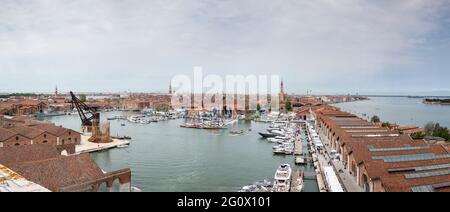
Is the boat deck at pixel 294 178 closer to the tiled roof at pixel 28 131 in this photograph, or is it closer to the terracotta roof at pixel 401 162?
the terracotta roof at pixel 401 162

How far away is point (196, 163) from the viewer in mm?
6758

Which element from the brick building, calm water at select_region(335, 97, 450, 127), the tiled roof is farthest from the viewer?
calm water at select_region(335, 97, 450, 127)

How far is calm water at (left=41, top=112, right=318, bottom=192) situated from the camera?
525 centimetres

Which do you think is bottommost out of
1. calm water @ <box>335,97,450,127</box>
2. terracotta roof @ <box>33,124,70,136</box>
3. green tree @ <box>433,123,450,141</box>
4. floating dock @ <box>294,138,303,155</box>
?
calm water @ <box>335,97,450,127</box>

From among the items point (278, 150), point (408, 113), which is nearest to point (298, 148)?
point (278, 150)

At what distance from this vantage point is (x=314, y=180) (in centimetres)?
573

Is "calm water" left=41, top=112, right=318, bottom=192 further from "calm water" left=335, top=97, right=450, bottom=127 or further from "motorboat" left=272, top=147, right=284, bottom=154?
"calm water" left=335, top=97, right=450, bottom=127

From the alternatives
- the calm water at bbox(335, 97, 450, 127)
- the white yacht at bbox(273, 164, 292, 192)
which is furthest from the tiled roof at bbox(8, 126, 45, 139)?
the calm water at bbox(335, 97, 450, 127)

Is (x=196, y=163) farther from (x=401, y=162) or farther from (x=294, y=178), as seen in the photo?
(x=401, y=162)

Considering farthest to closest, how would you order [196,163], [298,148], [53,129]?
[298,148]
[53,129]
[196,163]

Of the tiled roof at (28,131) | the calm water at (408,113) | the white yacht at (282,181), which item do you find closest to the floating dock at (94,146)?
the tiled roof at (28,131)
